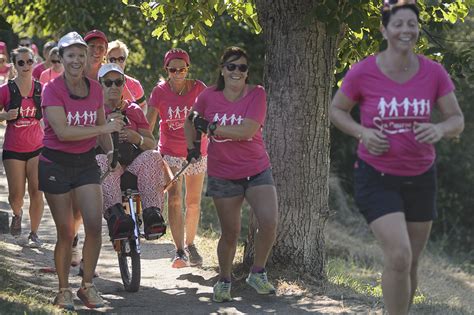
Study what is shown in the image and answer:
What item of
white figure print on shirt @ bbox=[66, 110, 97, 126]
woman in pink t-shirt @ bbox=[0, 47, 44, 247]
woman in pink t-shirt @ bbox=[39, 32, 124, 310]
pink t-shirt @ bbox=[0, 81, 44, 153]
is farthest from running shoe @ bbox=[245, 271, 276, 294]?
pink t-shirt @ bbox=[0, 81, 44, 153]

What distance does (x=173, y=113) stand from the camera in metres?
10.1

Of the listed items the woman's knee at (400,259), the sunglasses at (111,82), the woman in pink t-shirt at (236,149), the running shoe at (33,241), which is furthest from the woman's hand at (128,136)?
the woman's knee at (400,259)

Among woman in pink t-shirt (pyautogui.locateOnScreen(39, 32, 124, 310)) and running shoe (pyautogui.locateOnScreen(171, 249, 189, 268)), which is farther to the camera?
running shoe (pyautogui.locateOnScreen(171, 249, 189, 268))

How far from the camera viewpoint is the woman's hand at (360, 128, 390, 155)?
6.07 metres

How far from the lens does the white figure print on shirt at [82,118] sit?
762cm

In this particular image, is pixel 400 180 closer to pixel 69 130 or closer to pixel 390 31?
pixel 390 31

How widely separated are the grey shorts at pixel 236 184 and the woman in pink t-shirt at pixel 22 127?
3000mm

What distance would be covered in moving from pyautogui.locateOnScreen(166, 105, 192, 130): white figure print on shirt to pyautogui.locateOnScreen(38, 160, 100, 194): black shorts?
240cm

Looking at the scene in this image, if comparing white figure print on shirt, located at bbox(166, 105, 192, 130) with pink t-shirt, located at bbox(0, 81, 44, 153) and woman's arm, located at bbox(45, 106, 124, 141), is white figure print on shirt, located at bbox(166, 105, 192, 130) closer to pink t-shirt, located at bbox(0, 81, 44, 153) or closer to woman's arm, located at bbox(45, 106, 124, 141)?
pink t-shirt, located at bbox(0, 81, 44, 153)

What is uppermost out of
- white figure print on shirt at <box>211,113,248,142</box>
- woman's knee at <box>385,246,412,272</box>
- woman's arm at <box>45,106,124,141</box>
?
white figure print on shirt at <box>211,113,248,142</box>

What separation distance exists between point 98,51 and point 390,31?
4122 mm

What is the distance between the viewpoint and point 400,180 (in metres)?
6.22

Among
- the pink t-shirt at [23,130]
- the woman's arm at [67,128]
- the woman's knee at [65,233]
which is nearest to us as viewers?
the woman's arm at [67,128]

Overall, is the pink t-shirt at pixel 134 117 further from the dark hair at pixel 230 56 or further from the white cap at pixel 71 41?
the white cap at pixel 71 41
